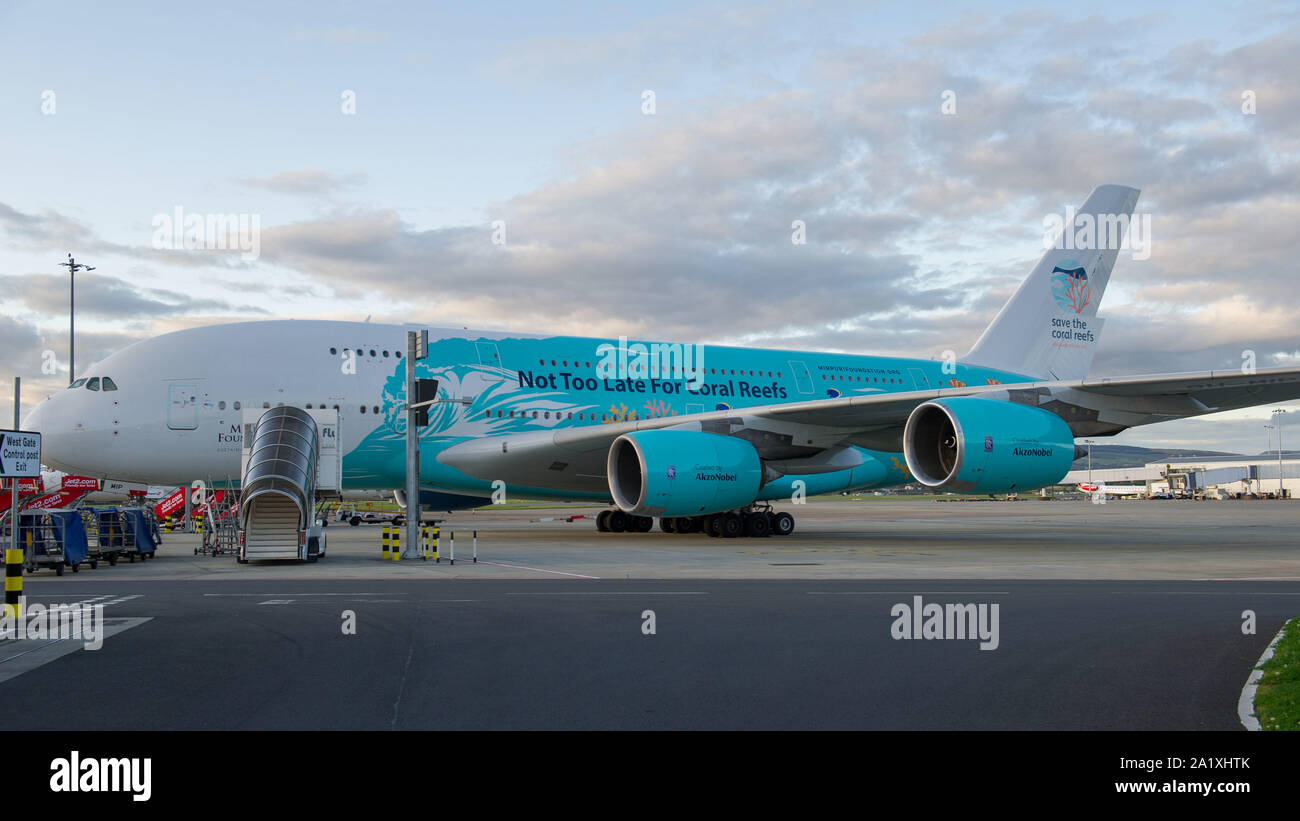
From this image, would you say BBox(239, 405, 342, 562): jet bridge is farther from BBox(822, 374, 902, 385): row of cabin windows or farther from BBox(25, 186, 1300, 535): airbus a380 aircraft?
BBox(822, 374, 902, 385): row of cabin windows

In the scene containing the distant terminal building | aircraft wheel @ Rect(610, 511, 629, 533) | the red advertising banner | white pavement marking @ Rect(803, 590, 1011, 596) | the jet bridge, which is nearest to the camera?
white pavement marking @ Rect(803, 590, 1011, 596)

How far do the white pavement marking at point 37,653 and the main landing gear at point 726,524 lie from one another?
15241 mm

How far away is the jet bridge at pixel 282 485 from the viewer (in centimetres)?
1694

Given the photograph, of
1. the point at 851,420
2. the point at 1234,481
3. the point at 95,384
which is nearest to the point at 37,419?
the point at 95,384

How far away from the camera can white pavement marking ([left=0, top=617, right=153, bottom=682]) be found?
708 centimetres

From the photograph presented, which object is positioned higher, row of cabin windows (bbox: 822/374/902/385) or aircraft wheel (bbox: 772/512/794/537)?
row of cabin windows (bbox: 822/374/902/385)

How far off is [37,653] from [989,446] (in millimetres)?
15172

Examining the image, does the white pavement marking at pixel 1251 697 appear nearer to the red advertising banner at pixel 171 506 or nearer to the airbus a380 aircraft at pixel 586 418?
the airbus a380 aircraft at pixel 586 418

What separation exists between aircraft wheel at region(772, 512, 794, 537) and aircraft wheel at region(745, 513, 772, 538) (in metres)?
0.42

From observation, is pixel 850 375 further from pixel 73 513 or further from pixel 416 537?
pixel 73 513

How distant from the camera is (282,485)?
1714 cm

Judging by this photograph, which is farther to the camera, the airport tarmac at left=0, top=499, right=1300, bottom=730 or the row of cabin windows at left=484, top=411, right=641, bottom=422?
the row of cabin windows at left=484, top=411, right=641, bottom=422

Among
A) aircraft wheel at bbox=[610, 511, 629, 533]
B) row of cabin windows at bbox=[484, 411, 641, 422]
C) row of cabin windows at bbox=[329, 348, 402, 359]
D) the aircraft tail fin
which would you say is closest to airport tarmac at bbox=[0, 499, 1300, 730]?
row of cabin windows at bbox=[329, 348, 402, 359]

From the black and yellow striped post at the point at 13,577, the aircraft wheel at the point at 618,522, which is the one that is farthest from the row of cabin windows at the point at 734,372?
the black and yellow striped post at the point at 13,577
